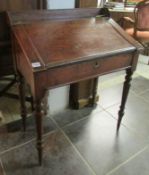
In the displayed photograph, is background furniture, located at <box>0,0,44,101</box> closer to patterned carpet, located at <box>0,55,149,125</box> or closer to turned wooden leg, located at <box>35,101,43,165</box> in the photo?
patterned carpet, located at <box>0,55,149,125</box>

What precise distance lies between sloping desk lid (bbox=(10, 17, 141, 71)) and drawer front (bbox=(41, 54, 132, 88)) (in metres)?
0.04

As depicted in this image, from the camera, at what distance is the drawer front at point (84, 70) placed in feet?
3.62

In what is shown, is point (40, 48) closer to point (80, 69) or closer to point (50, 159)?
point (80, 69)

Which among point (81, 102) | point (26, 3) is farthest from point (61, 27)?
point (81, 102)

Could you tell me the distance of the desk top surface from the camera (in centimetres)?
109

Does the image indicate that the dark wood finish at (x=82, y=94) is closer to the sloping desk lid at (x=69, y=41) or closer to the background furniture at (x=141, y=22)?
the sloping desk lid at (x=69, y=41)

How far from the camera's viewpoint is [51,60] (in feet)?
3.50

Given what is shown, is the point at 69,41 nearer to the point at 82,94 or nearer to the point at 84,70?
the point at 84,70

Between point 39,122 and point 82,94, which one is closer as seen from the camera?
point 39,122

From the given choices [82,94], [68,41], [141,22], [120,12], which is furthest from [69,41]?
[120,12]

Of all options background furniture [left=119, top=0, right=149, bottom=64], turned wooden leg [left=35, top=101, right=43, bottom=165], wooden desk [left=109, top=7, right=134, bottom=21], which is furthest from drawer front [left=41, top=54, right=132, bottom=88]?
wooden desk [left=109, top=7, right=134, bottom=21]

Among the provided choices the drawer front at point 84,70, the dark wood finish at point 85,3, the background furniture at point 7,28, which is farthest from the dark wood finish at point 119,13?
the drawer front at point 84,70

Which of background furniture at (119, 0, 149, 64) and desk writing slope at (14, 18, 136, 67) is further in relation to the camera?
background furniture at (119, 0, 149, 64)

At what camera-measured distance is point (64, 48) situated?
3.82ft
